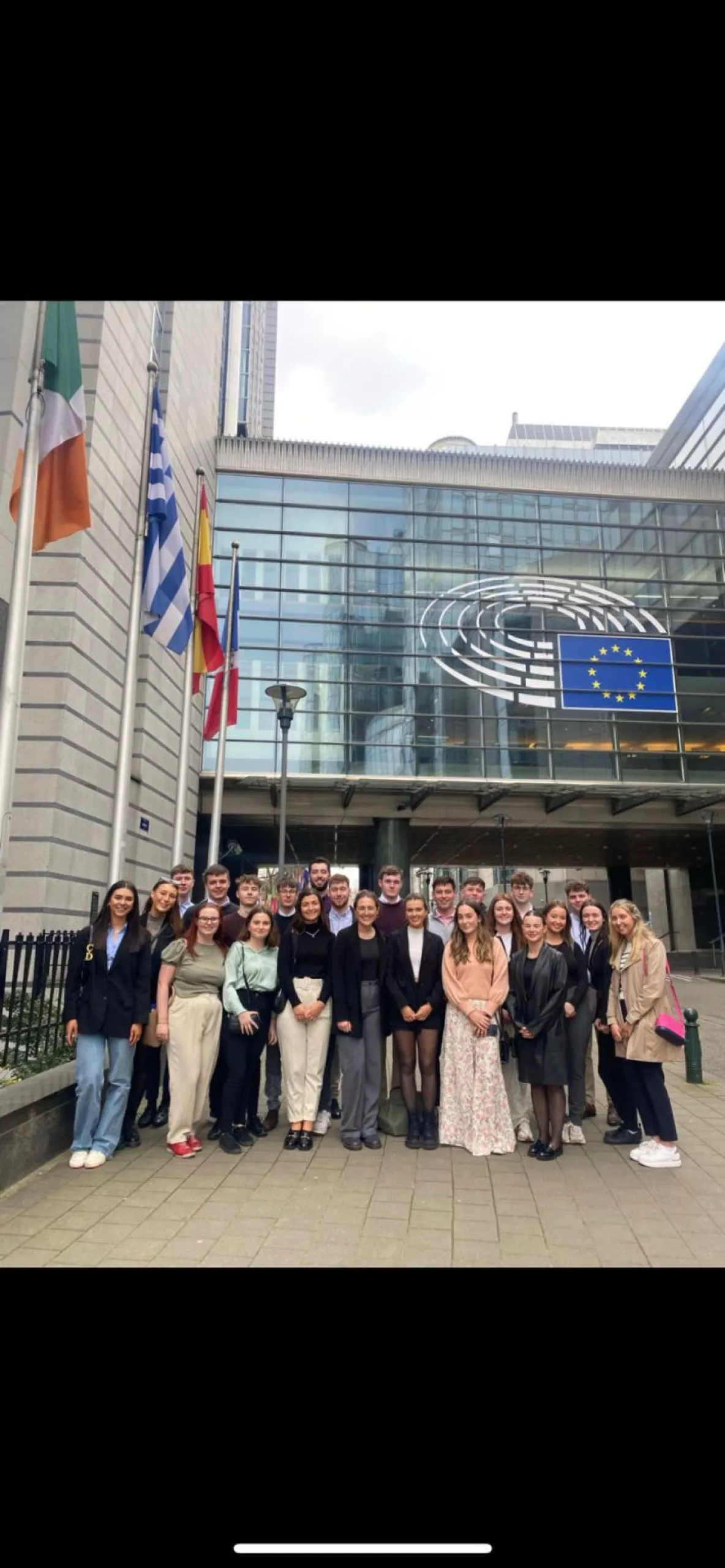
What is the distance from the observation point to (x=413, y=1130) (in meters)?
6.27

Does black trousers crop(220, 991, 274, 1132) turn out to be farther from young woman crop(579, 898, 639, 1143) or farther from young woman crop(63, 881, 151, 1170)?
young woman crop(579, 898, 639, 1143)

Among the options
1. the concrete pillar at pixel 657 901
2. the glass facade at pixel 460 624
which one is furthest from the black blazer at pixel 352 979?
the concrete pillar at pixel 657 901

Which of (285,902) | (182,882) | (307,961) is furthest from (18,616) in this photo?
(307,961)

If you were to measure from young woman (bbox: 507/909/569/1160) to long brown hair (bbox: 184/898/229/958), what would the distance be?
2.41 metres

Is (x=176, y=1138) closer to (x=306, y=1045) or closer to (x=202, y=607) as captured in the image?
(x=306, y=1045)

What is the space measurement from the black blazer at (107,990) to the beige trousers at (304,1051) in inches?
44.6

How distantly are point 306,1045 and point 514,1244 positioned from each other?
2.36 meters

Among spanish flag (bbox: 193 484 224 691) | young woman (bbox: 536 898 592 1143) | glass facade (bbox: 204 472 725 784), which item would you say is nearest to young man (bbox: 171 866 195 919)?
young woman (bbox: 536 898 592 1143)

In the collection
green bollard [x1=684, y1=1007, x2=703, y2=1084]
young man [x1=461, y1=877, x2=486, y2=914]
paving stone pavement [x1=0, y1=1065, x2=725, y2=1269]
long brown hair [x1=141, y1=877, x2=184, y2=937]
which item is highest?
young man [x1=461, y1=877, x2=486, y2=914]

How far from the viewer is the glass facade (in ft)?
80.3

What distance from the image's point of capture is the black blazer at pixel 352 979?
6.12 meters

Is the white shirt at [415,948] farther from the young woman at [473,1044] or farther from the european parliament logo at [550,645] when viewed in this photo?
the european parliament logo at [550,645]

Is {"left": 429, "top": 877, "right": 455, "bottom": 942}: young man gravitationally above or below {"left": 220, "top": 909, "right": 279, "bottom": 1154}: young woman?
above
